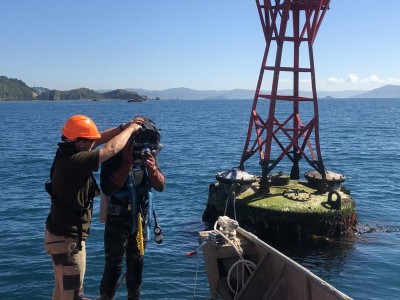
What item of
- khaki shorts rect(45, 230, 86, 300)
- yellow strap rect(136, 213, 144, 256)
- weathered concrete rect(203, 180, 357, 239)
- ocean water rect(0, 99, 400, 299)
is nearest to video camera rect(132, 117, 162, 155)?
yellow strap rect(136, 213, 144, 256)

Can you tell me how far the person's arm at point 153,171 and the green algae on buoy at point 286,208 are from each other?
24.3ft

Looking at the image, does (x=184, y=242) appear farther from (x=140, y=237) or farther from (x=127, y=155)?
(x=127, y=155)

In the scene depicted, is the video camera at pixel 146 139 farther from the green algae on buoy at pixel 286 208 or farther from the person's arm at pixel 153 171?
the green algae on buoy at pixel 286 208

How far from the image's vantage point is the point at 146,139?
250 inches

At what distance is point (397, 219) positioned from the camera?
17562mm

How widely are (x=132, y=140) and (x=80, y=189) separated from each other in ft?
3.18

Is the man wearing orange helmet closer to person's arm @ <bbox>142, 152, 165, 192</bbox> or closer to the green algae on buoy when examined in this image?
person's arm @ <bbox>142, 152, 165, 192</bbox>

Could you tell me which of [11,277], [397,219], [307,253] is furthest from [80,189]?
[397,219]

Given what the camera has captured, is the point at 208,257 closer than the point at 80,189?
No

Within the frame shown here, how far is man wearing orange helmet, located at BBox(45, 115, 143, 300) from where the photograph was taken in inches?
218

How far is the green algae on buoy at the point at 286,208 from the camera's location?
14.0 meters

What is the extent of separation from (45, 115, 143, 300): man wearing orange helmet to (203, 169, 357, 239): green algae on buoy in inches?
313

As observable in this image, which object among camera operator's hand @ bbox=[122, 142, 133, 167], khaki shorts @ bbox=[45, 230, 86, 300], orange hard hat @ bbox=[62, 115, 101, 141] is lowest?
khaki shorts @ bbox=[45, 230, 86, 300]

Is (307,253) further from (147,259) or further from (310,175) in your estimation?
(147,259)
